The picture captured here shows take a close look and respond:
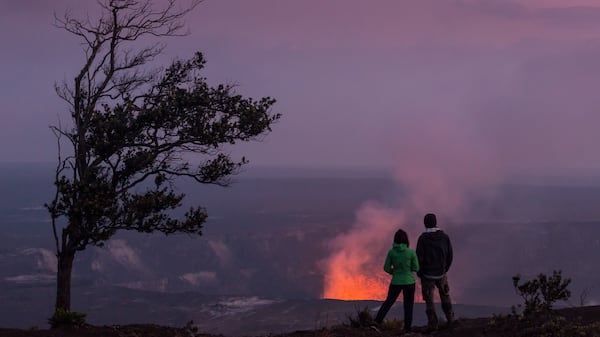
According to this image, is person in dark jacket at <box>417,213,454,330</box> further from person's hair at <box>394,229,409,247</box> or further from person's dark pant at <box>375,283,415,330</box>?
person's hair at <box>394,229,409,247</box>

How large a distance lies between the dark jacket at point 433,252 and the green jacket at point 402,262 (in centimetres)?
32

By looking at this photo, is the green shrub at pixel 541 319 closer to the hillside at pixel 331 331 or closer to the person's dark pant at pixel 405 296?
the hillside at pixel 331 331

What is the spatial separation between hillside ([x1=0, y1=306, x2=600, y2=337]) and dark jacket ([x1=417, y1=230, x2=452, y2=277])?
5.40 ft

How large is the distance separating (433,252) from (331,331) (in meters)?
3.11

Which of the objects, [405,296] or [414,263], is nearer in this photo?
[414,263]

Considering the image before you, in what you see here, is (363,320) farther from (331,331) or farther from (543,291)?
(543,291)

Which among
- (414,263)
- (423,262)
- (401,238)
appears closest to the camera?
(401,238)

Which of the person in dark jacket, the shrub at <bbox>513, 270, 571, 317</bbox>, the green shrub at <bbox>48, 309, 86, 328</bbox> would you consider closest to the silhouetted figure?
the person in dark jacket

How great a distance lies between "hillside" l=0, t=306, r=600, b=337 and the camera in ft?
45.8

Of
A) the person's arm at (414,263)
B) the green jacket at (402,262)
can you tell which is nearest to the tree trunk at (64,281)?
the green jacket at (402,262)

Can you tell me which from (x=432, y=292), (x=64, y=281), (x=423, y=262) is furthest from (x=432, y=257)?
(x=64, y=281)

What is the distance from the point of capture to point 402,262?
48.9 feet

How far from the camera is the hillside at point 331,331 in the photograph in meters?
14.0

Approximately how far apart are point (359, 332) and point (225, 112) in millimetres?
6933
